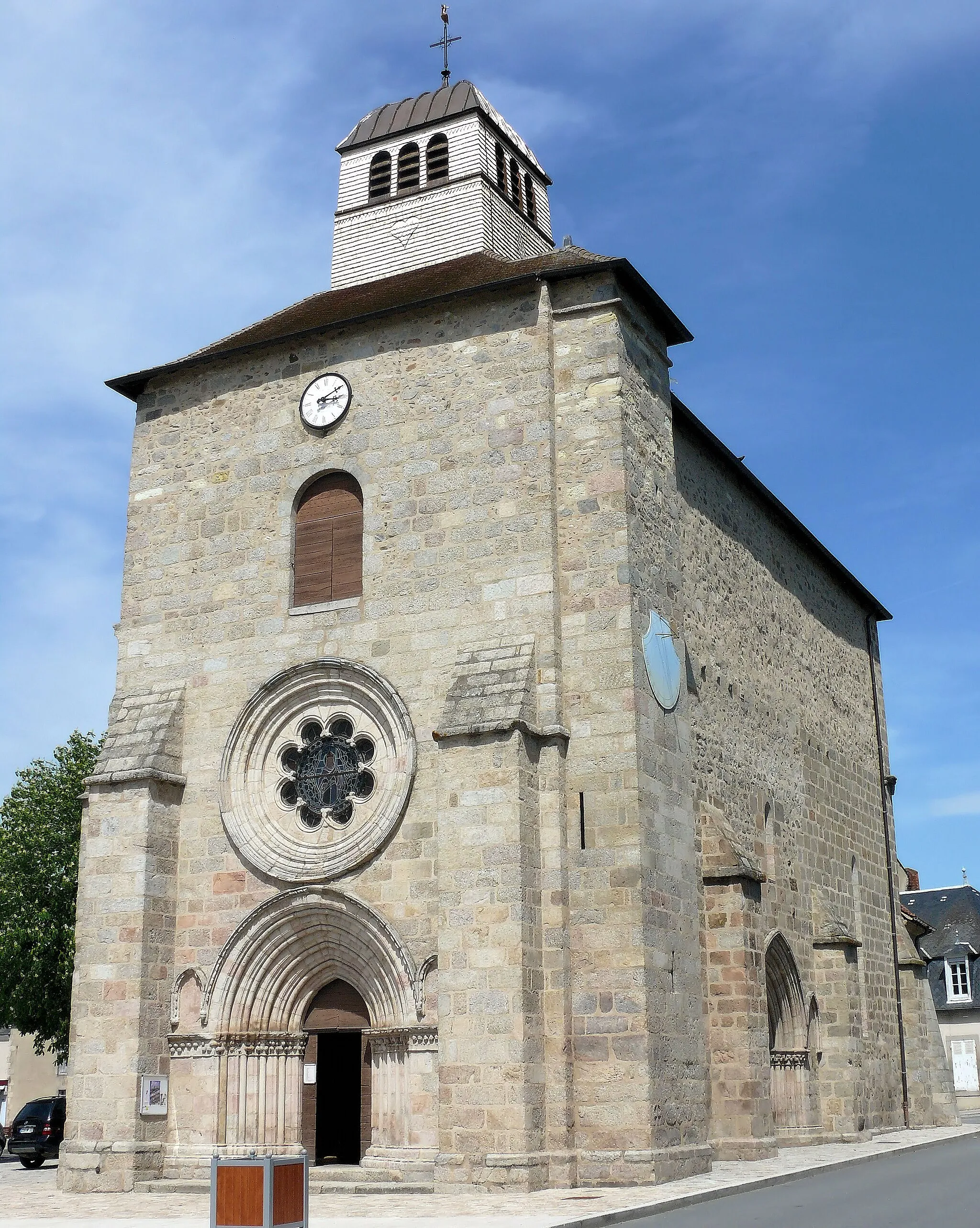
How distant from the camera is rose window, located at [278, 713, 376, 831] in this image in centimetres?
1549

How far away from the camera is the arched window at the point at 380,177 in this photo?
70.7 feet

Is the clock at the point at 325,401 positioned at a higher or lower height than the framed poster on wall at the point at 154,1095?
higher

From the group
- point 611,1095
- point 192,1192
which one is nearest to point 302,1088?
point 192,1192

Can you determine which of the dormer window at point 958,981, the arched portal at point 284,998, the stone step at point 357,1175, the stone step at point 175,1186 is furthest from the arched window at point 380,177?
the dormer window at point 958,981

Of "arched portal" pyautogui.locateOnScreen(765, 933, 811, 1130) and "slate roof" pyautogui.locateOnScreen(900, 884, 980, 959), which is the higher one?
"slate roof" pyautogui.locateOnScreen(900, 884, 980, 959)

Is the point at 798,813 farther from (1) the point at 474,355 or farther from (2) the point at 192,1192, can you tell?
(2) the point at 192,1192

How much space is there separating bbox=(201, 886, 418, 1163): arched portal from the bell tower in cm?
1012

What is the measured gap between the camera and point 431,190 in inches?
823

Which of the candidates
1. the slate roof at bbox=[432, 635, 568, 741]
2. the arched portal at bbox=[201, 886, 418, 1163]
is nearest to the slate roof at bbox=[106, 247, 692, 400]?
the slate roof at bbox=[432, 635, 568, 741]

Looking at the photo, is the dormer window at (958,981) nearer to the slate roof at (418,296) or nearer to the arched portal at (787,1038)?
the arched portal at (787,1038)

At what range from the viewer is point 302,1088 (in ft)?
50.2

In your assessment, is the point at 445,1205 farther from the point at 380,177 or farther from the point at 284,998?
the point at 380,177

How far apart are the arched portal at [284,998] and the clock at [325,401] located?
5853 mm

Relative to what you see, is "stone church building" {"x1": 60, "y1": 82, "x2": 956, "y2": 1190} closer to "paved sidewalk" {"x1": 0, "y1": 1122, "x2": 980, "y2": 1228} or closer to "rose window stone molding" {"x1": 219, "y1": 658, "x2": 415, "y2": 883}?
"rose window stone molding" {"x1": 219, "y1": 658, "x2": 415, "y2": 883}
